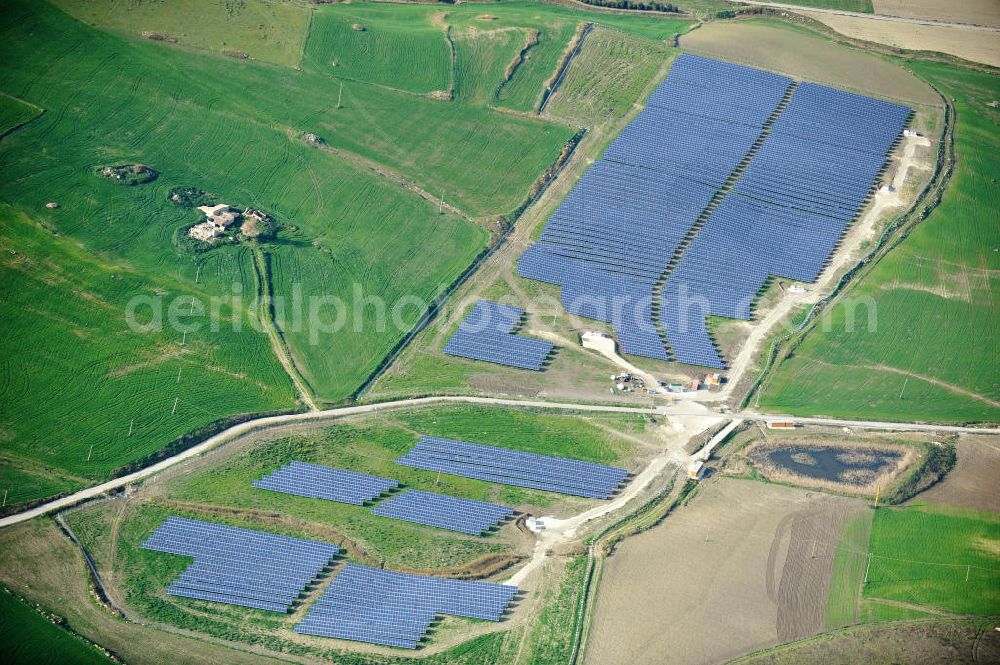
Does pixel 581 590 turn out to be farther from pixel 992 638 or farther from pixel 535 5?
pixel 535 5

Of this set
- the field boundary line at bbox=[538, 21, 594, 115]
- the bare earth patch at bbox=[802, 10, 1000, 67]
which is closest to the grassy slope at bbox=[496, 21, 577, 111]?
the field boundary line at bbox=[538, 21, 594, 115]

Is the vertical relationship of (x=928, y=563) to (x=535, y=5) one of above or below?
below

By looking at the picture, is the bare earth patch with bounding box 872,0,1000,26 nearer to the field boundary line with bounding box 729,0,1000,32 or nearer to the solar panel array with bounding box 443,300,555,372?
the field boundary line with bounding box 729,0,1000,32

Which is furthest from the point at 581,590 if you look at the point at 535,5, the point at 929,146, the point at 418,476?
the point at 535,5

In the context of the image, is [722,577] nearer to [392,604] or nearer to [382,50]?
[392,604]

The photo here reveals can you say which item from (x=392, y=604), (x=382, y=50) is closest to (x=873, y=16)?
(x=382, y=50)

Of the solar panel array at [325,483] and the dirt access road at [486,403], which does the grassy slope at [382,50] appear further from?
the solar panel array at [325,483]
